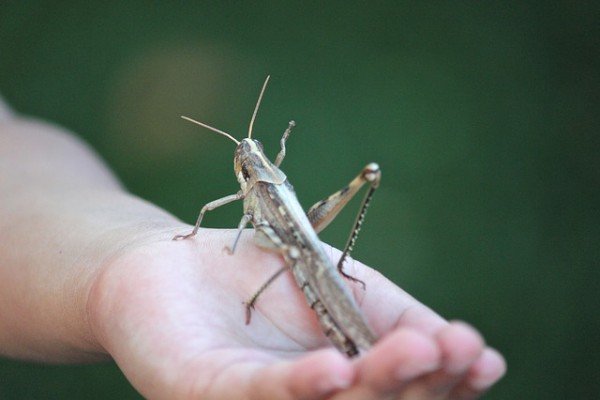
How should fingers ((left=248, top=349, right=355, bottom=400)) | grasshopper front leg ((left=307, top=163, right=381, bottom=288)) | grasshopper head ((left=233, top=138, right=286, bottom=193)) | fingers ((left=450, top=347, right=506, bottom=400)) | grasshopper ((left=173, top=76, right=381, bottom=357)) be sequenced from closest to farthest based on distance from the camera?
1. fingers ((left=248, top=349, right=355, bottom=400))
2. fingers ((left=450, top=347, right=506, bottom=400))
3. grasshopper ((left=173, top=76, right=381, bottom=357))
4. grasshopper front leg ((left=307, top=163, right=381, bottom=288))
5. grasshopper head ((left=233, top=138, right=286, bottom=193))

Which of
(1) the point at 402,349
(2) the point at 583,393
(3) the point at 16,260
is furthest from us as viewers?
(2) the point at 583,393

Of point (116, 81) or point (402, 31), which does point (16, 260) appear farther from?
point (402, 31)

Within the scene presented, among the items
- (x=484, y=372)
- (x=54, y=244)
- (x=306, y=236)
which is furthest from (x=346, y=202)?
(x=54, y=244)

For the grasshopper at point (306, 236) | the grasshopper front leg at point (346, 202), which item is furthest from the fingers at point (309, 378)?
the grasshopper front leg at point (346, 202)

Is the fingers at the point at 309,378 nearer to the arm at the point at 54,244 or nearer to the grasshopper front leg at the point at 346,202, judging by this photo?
the grasshopper front leg at the point at 346,202

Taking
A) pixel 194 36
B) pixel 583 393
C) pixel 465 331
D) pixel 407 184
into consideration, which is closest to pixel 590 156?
pixel 407 184

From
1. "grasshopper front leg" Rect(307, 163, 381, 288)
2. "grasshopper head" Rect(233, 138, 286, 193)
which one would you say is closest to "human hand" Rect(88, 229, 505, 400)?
"grasshopper front leg" Rect(307, 163, 381, 288)

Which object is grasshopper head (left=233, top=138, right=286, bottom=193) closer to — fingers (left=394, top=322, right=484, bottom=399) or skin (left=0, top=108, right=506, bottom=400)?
skin (left=0, top=108, right=506, bottom=400)

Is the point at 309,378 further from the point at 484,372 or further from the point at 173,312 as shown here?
the point at 173,312
